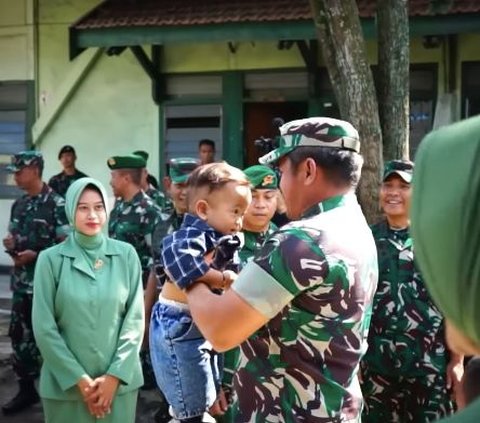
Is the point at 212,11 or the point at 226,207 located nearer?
the point at 226,207

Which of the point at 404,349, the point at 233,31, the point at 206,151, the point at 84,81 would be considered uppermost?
the point at 233,31

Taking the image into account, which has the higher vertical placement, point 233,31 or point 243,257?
point 233,31

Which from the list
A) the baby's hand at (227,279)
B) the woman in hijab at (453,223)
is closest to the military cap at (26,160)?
the baby's hand at (227,279)

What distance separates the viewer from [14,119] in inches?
457

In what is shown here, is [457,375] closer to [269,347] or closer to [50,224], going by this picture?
[269,347]

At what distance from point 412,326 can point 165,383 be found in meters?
1.30

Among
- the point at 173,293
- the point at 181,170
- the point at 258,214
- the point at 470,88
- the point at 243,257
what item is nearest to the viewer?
the point at 173,293

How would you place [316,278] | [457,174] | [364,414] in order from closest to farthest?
[457,174], [316,278], [364,414]

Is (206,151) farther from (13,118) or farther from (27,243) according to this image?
(27,243)

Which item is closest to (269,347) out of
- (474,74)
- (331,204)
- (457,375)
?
(331,204)

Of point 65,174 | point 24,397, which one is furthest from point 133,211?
point 65,174

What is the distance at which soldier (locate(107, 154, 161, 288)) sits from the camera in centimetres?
605

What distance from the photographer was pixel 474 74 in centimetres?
925

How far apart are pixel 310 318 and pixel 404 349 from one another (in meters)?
2.00
